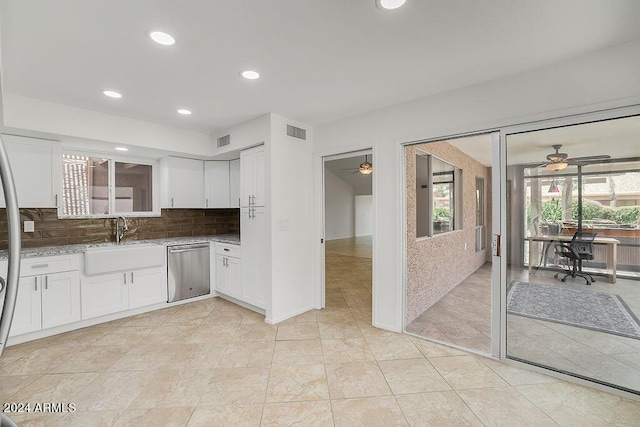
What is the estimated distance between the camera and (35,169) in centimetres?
328

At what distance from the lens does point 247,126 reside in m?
3.76

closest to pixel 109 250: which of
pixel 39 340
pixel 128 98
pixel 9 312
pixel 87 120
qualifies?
pixel 39 340

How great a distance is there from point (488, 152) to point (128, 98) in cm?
541

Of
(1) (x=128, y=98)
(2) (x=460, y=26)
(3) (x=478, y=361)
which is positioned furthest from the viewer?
(1) (x=128, y=98)

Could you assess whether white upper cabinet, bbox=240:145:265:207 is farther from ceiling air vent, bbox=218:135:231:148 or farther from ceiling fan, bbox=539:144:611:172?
ceiling fan, bbox=539:144:611:172

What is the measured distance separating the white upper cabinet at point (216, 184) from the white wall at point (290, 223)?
1.66 m

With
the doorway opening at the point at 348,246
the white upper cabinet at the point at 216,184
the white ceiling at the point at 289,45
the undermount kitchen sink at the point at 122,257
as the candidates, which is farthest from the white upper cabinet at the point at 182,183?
the doorway opening at the point at 348,246

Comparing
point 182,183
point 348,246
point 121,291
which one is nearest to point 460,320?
point 121,291

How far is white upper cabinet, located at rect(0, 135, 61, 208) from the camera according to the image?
315cm

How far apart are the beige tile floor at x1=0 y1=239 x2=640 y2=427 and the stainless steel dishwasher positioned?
79cm

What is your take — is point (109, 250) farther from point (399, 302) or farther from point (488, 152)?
point (488, 152)

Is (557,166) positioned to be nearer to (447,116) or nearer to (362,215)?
(447,116)

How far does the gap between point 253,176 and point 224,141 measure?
0.82 m

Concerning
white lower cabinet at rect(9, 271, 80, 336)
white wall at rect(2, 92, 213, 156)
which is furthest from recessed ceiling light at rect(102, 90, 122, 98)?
white lower cabinet at rect(9, 271, 80, 336)
